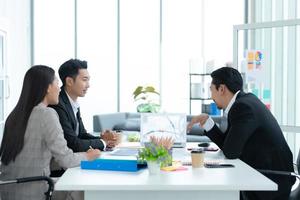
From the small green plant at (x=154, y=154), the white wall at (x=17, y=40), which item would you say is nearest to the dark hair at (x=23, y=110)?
the small green plant at (x=154, y=154)

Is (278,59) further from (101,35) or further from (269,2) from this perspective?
(101,35)

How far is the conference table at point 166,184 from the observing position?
6.50ft

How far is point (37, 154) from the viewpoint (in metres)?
2.51

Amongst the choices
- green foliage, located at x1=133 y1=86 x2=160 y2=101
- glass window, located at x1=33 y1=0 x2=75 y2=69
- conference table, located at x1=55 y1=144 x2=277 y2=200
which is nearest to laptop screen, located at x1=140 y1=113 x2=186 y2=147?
conference table, located at x1=55 y1=144 x2=277 y2=200

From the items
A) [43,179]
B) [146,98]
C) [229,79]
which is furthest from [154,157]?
[146,98]

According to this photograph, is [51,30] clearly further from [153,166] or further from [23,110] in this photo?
[153,166]

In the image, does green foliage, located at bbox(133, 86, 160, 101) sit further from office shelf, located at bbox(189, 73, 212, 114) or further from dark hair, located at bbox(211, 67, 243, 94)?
dark hair, located at bbox(211, 67, 243, 94)

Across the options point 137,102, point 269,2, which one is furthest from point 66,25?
point 269,2

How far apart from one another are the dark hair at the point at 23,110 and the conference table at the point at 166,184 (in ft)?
1.25

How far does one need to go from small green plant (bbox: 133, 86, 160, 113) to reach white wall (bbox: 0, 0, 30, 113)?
210cm

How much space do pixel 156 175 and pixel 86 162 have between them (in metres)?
0.40

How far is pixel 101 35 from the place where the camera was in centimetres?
862

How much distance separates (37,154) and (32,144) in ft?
0.21

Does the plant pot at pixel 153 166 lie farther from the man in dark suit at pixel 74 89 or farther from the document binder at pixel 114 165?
the man in dark suit at pixel 74 89
